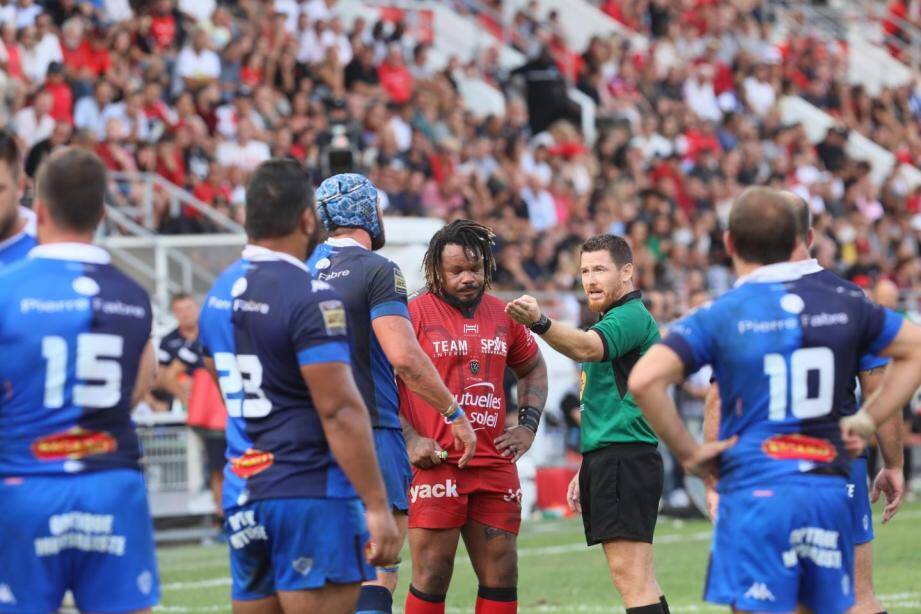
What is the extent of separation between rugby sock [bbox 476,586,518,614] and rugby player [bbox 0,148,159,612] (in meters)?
2.82

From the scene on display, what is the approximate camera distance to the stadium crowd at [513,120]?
1903 centimetres

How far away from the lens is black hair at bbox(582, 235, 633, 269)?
331 inches

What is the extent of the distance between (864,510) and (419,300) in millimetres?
2556

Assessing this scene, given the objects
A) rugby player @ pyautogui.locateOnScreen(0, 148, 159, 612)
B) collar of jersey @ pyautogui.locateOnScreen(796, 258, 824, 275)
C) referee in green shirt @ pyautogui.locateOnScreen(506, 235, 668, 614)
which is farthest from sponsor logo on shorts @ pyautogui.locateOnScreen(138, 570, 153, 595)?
referee in green shirt @ pyautogui.locateOnScreen(506, 235, 668, 614)

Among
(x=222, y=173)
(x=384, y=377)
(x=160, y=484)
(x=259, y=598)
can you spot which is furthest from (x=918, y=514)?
(x=259, y=598)

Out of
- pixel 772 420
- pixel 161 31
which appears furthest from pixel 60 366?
pixel 161 31

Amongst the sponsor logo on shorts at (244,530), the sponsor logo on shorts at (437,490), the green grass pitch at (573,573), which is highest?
the sponsor logo on shorts at (244,530)

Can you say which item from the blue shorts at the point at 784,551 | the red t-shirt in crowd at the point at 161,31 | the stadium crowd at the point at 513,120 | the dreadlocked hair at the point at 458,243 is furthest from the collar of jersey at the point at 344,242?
the red t-shirt in crowd at the point at 161,31

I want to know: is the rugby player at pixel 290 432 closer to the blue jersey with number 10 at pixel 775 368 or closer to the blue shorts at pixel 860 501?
the blue jersey with number 10 at pixel 775 368

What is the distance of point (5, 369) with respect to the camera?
538 cm

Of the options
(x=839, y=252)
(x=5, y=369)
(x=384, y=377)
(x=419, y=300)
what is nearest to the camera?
(x=5, y=369)

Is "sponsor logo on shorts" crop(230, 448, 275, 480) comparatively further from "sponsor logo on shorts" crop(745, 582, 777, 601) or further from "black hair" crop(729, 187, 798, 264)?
"black hair" crop(729, 187, 798, 264)

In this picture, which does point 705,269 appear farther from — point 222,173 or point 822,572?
point 822,572

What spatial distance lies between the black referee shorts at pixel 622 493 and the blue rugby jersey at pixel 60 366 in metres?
3.35
